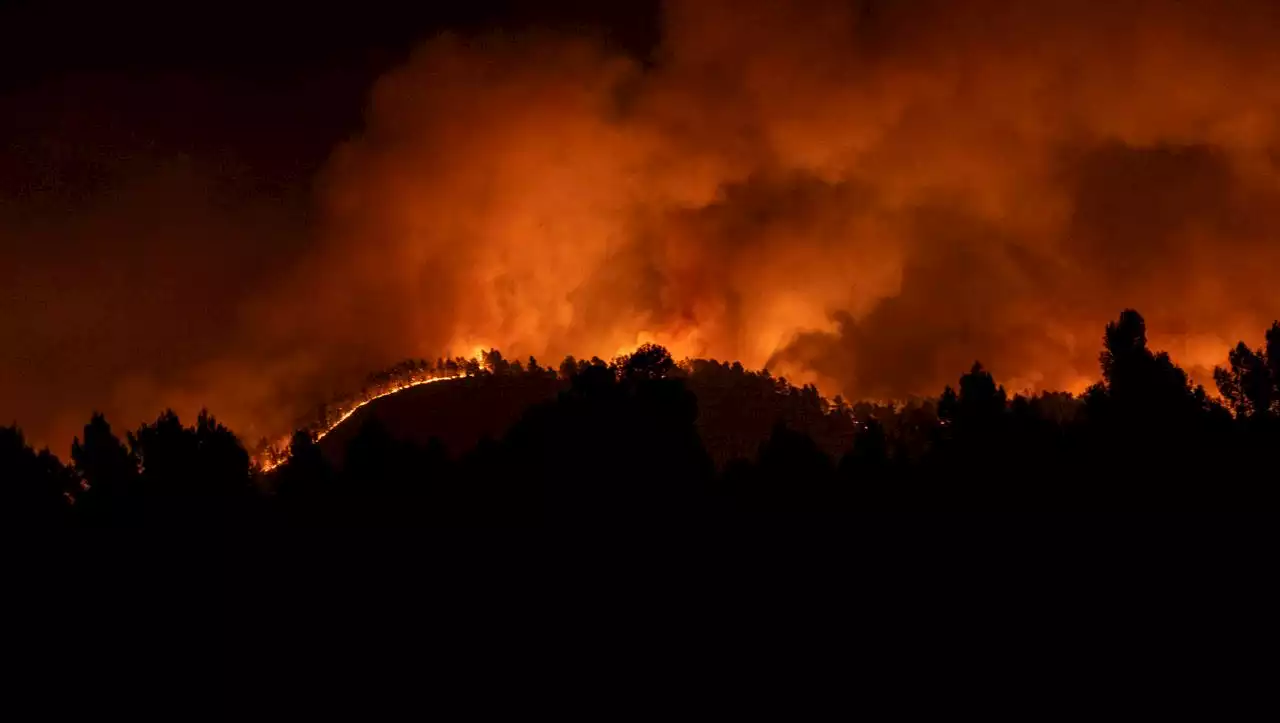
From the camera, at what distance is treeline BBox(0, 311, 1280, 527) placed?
24641 millimetres

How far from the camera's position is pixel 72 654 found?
74.5 ft

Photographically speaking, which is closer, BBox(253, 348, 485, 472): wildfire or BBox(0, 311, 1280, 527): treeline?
BBox(0, 311, 1280, 527): treeline

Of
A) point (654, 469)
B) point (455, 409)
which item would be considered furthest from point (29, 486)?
point (455, 409)

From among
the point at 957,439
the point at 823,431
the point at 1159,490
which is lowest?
the point at 1159,490

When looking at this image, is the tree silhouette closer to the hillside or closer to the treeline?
the treeline

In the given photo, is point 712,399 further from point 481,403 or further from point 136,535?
point 136,535

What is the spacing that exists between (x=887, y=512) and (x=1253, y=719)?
8642 mm

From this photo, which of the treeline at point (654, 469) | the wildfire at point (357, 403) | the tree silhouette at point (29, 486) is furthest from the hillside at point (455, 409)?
the tree silhouette at point (29, 486)

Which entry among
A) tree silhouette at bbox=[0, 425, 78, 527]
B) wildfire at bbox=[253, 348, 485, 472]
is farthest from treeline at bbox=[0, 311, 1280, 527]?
wildfire at bbox=[253, 348, 485, 472]

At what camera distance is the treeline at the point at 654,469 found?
2464 cm

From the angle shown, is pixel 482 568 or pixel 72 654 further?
pixel 482 568

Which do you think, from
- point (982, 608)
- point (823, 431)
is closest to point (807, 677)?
point (982, 608)

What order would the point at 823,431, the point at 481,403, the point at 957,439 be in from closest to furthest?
the point at 957,439, the point at 823,431, the point at 481,403

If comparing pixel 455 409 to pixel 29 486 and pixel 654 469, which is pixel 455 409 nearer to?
pixel 29 486
